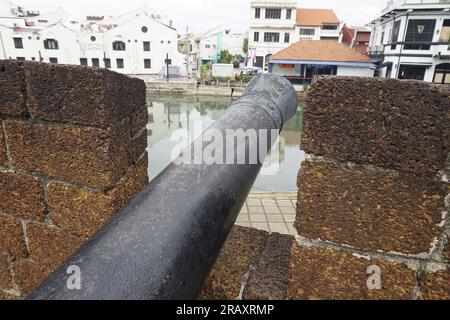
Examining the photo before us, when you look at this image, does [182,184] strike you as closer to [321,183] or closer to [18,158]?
[321,183]

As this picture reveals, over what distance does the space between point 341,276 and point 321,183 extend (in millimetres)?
332

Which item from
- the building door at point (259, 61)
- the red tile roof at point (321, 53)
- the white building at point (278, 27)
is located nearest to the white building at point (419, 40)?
the red tile roof at point (321, 53)

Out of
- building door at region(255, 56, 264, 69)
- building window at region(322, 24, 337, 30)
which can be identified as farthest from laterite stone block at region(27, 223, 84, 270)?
building window at region(322, 24, 337, 30)

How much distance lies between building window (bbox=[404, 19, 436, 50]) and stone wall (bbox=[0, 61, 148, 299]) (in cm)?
2911

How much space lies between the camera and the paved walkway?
6.26m

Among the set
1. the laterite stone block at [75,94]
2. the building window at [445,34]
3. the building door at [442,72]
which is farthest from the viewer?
the building door at [442,72]

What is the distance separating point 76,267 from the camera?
0.75m

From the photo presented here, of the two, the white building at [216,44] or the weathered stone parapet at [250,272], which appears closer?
the weathered stone parapet at [250,272]

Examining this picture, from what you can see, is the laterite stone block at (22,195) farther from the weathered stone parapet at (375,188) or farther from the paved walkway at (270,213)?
the paved walkway at (270,213)

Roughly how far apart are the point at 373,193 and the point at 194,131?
829cm

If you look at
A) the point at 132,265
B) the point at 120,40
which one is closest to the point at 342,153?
the point at 132,265

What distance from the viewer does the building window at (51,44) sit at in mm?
38844

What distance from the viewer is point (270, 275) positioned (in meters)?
1.30

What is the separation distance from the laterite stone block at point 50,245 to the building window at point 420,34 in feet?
96.6
